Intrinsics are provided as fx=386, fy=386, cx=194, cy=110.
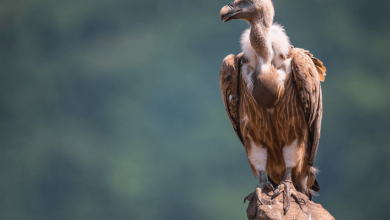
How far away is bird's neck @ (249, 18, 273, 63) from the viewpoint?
321 cm

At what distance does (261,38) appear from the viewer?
3.21 metres

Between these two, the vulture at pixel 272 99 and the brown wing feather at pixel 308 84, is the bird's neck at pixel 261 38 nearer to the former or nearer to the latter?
the vulture at pixel 272 99

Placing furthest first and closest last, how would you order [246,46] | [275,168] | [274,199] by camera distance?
[275,168] → [246,46] → [274,199]

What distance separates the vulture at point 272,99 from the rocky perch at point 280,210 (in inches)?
1.8

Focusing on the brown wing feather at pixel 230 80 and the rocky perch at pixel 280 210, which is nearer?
the rocky perch at pixel 280 210

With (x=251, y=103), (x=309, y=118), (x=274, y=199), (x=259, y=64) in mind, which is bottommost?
(x=274, y=199)

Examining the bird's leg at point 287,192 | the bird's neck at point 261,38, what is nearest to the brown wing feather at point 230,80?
the bird's neck at point 261,38

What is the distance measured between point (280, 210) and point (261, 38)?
1410mm

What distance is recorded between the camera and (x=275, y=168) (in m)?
3.68

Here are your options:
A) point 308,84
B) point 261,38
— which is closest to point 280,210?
point 308,84

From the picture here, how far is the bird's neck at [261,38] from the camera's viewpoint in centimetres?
321

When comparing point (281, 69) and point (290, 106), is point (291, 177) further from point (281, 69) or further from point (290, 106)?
point (281, 69)

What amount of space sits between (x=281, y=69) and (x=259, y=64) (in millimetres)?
208

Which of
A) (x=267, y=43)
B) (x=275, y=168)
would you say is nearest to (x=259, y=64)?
(x=267, y=43)
